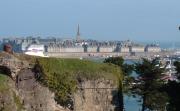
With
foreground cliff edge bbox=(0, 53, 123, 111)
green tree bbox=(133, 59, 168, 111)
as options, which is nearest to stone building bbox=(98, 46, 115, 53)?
green tree bbox=(133, 59, 168, 111)

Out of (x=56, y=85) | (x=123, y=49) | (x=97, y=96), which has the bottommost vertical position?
(x=123, y=49)

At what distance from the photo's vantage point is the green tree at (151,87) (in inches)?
993

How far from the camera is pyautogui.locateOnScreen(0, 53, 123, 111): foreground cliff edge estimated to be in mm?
16359

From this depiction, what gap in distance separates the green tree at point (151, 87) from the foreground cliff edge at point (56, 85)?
17.9ft

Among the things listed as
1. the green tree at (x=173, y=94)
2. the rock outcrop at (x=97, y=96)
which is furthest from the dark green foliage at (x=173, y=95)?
the rock outcrop at (x=97, y=96)

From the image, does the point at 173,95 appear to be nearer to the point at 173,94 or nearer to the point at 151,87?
the point at 173,94

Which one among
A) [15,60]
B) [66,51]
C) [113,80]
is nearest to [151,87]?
[113,80]

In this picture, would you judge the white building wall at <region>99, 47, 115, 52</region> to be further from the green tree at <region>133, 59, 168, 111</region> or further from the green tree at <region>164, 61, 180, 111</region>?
the green tree at <region>164, 61, 180, 111</region>

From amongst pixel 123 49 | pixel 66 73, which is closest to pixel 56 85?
pixel 66 73

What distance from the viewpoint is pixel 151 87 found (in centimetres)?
2578

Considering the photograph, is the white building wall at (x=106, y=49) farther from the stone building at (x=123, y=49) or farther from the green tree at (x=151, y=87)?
the green tree at (x=151, y=87)

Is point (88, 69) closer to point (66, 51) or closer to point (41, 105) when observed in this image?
point (41, 105)

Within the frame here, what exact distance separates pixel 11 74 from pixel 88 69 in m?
3.05

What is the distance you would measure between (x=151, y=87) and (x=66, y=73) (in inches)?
333
